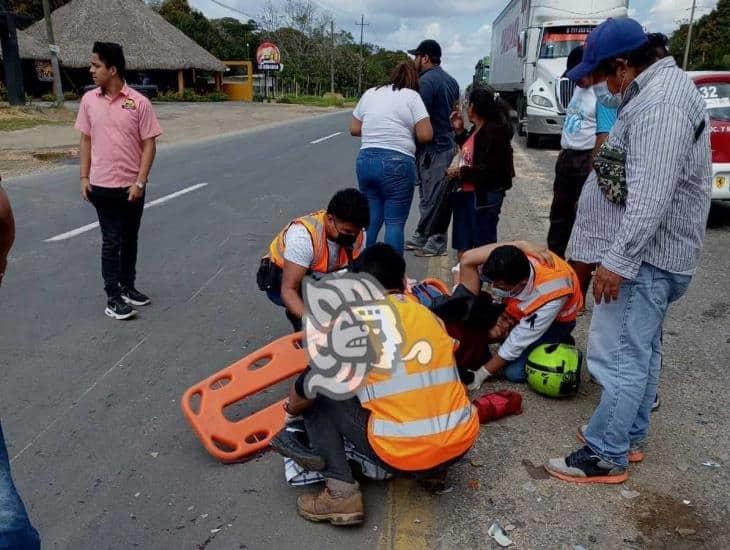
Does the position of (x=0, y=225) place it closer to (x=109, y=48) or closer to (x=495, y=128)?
(x=109, y=48)

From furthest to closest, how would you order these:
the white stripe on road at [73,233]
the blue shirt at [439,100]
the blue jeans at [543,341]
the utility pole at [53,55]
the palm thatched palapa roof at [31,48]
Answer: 1. the palm thatched palapa roof at [31,48]
2. the utility pole at [53,55]
3. the white stripe on road at [73,233]
4. the blue shirt at [439,100]
5. the blue jeans at [543,341]

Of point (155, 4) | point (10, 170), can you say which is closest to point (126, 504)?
point (10, 170)

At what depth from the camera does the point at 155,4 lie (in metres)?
62.2

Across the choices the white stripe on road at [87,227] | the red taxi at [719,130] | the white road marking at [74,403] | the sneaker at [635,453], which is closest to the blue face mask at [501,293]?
the sneaker at [635,453]

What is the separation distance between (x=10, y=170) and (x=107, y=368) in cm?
938

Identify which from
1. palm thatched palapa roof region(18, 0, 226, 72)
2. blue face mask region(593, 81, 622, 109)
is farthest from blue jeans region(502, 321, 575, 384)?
palm thatched palapa roof region(18, 0, 226, 72)

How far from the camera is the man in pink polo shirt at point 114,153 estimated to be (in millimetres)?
4625

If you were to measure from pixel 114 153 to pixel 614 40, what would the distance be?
348 cm

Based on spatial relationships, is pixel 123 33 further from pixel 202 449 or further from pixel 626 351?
pixel 626 351

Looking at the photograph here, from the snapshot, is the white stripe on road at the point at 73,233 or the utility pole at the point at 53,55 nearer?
the white stripe on road at the point at 73,233

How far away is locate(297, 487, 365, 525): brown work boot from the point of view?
8.68 feet

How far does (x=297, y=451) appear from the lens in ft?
9.08

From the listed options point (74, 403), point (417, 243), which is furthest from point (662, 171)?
point (417, 243)

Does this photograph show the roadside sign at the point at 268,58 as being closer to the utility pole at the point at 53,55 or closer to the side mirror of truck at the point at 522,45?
the utility pole at the point at 53,55
